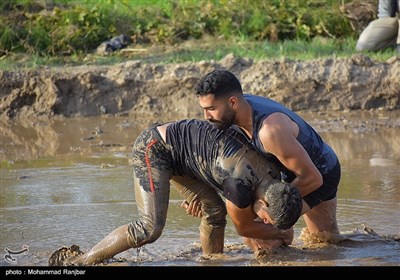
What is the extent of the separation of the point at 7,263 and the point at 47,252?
0.34m

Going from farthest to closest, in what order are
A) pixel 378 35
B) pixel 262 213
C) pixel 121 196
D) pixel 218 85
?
pixel 378 35 → pixel 121 196 → pixel 262 213 → pixel 218 85

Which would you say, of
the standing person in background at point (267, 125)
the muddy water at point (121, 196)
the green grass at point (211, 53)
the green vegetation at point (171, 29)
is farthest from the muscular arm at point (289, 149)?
the green vegetation at point (171, 29)

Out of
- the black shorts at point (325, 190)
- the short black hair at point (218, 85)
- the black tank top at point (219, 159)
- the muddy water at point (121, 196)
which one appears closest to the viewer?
the short black hair at point (218, 85)

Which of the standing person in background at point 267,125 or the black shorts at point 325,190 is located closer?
the standing person in background at point 267,125

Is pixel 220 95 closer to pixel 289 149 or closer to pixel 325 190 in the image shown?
pixel 289 149

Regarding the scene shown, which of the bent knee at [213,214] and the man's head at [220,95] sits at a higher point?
the man's head at [220,95]

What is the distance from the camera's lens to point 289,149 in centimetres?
613

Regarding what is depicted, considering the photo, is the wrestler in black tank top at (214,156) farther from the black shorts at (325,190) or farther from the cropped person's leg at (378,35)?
the cropped person's leg at (378,35)

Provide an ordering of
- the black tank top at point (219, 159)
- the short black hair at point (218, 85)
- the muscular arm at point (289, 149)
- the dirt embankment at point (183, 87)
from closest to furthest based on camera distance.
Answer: the muscular arm at point (289, 149)
the short black hair at point (218, 85)
the black tank top at point (219, 159)
the dirt embankment at point (183, 87)

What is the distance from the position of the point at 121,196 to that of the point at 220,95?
2547 millimetres

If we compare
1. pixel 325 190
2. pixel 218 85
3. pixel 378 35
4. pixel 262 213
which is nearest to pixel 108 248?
pixel 262 213

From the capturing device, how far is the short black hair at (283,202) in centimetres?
618

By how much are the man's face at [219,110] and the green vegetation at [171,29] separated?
252 inches
